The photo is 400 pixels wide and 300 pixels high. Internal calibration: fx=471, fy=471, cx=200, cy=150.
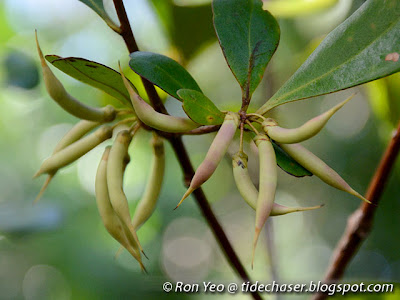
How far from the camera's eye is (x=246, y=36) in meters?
0.68

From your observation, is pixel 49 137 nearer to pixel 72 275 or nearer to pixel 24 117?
pixel 24 117

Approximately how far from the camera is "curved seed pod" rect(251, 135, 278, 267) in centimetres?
52

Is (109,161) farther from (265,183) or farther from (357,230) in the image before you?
(357,230)

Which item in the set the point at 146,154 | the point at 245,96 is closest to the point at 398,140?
the point at 245,96

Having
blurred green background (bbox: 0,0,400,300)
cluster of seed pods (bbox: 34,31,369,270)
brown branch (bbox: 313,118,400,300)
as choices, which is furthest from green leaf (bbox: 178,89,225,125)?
blurred green background (bbox: 0,0,400,300)

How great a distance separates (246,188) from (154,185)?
0.21 meters

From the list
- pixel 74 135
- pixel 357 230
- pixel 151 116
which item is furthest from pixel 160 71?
pixel 357 230

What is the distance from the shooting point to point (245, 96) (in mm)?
683

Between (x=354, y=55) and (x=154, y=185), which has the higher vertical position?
(x=354, y=55)

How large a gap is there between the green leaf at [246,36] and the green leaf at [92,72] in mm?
161

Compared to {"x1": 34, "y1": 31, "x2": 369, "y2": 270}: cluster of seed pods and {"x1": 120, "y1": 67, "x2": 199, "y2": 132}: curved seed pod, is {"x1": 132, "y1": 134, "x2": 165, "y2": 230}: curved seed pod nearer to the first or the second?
{"x1": 34, "y1": 31, "x2": 369, "y2": 270}: cluster of seed pods

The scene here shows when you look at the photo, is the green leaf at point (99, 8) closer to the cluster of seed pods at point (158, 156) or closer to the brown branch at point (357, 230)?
the cluster of seed pods at point (158, 156)

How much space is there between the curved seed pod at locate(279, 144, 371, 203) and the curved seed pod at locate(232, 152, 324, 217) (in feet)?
0.12

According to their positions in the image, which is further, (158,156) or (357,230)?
(357,230)
